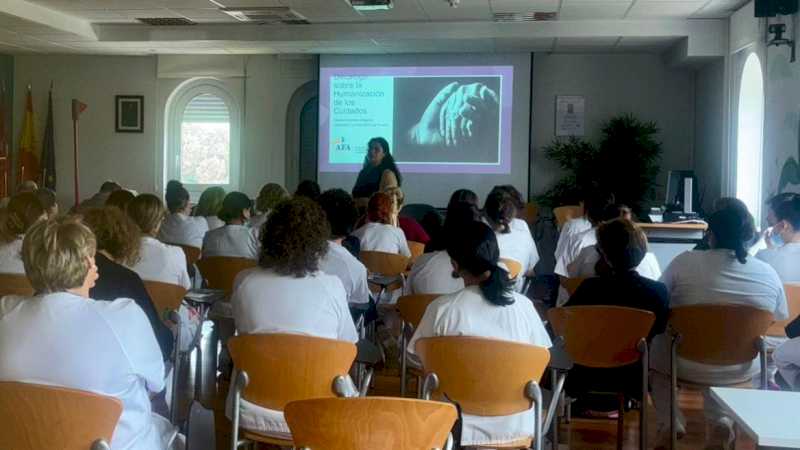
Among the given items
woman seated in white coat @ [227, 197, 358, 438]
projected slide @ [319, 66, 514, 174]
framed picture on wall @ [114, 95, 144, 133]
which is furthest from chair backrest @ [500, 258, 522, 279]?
framed picture on wall @ [114, 95, 144, 133]

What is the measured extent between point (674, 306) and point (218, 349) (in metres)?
3.36

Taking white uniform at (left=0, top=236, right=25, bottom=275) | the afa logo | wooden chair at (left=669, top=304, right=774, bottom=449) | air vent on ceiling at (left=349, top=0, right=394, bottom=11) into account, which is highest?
air vent on ceiling at (left=349, top=0, right=394, bottom=11)

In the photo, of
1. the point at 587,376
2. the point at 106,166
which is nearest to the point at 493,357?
the point at 587,376

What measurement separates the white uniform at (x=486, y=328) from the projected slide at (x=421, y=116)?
7.42 metres

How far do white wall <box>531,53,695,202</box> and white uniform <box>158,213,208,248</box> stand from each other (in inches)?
216

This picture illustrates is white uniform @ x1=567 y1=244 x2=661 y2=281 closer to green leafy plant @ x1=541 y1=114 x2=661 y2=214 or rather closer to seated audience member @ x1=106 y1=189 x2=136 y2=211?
seated audience member @ x1=106 y1=189 x2=136 y2=211

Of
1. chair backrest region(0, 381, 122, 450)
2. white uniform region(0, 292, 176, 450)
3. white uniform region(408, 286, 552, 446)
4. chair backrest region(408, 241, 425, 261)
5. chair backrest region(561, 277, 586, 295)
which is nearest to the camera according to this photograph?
chair backrest region(0, 381, 122, 450)

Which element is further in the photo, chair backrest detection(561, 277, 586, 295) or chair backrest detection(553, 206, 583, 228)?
chair backrest detection(553, 206, 583, 228)

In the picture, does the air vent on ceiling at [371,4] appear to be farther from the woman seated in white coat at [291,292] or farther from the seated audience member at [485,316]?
the seated audience member at [485,316]

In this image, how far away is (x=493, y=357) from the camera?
2867mm

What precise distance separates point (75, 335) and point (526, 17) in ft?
25.0

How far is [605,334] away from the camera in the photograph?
12.0 ft

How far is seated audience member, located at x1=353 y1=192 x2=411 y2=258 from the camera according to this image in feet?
19.0

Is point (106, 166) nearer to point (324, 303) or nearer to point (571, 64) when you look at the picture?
point (571, 64)
